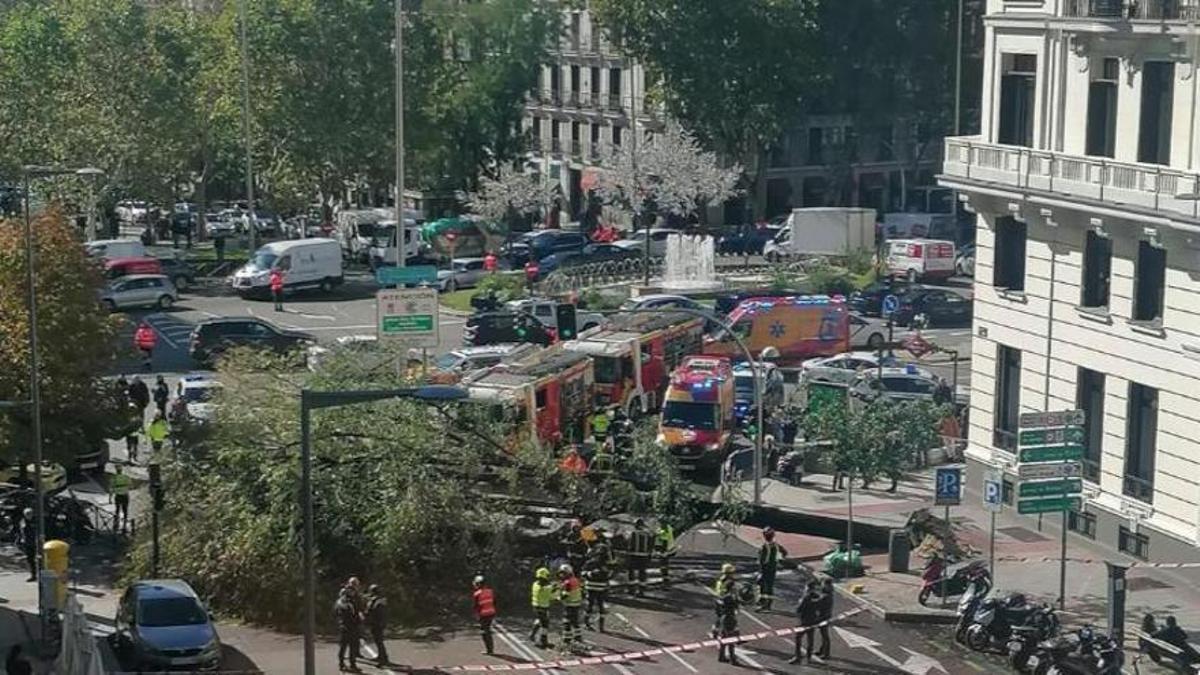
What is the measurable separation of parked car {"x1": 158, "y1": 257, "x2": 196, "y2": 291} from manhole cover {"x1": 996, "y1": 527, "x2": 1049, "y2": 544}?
41.2 meters

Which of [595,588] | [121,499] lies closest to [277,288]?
[121,499]

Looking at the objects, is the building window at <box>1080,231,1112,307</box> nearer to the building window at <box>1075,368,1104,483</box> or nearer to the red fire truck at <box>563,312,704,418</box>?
the building window at <box>1075,368,1104,483</box>

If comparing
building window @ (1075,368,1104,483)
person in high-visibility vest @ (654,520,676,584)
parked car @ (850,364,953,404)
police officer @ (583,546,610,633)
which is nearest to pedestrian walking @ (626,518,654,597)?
person in high-visibility vest @ (654,520,676,584)

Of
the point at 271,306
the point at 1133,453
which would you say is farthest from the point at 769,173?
the point at 1133,453

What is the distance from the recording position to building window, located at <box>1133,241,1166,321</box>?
3691cm

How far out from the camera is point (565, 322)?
60.8 meters

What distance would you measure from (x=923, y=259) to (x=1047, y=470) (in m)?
43.1

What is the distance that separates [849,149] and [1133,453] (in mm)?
58742

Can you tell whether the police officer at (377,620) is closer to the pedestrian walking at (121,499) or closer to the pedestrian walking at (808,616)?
the pedestrian walking at (808,616)

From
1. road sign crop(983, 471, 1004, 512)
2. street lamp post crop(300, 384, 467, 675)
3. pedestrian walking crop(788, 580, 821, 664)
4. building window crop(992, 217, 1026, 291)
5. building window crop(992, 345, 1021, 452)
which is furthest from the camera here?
building window crop(992, 345, 1021, 452)

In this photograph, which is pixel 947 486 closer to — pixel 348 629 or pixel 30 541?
pixel 348 629

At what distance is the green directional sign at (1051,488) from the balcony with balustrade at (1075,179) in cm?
571

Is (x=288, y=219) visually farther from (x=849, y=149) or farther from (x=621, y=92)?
(x=849, y=149)

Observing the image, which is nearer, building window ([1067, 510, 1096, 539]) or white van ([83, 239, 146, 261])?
building window ([1067, 510, 1096, 539])
